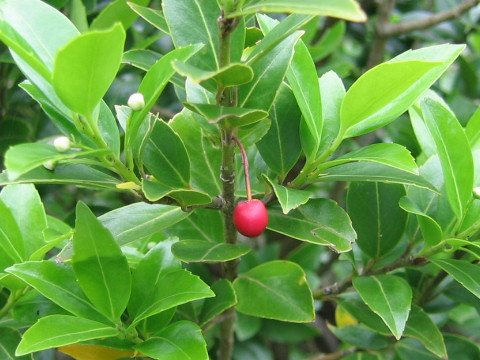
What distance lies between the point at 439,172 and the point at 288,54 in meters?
0.35

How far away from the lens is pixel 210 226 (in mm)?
1022

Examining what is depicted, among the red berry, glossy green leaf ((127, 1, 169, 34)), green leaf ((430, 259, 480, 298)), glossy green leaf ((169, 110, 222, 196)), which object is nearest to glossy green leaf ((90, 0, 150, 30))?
glossy green leaf ((127, 1, 169, 34))

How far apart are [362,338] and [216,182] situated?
1.54 ft

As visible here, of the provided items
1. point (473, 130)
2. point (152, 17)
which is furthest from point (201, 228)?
point (473, 130)

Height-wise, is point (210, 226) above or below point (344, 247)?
below

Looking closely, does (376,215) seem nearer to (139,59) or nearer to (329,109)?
(329,109)

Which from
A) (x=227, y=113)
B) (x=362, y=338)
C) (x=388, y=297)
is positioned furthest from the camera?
(x=362, y=338)

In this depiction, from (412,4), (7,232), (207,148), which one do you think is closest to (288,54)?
(207,148)

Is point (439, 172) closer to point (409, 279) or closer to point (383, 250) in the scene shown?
point (383, 250)

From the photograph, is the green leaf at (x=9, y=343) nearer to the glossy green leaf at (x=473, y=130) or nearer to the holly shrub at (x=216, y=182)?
the holly shrub at (x=216, y=182)

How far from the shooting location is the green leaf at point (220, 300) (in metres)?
0.90

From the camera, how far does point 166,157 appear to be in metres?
0.80

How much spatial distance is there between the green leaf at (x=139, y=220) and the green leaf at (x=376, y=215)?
29cm

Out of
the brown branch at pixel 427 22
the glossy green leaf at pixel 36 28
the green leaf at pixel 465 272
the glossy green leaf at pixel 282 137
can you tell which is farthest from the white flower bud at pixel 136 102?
the brown branch at pixel 427 22
